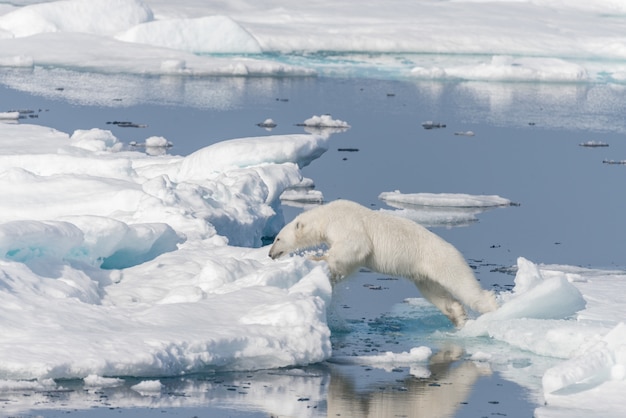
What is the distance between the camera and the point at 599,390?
5582mm

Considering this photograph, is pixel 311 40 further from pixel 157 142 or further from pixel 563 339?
pixel 563 339

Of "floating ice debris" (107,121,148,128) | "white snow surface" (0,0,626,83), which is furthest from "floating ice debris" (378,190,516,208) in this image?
"white snow surface" (0,0,626,83)

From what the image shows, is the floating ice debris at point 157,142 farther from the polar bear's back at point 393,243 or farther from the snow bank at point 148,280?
the polar bear's back at point 393,243

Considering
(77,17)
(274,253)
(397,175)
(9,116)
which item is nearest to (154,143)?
(9,116)

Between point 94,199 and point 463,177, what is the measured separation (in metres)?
6.08

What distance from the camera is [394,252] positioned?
7.05m

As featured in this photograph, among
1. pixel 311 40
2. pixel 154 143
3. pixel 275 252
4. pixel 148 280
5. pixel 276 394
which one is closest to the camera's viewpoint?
pixel 276 394

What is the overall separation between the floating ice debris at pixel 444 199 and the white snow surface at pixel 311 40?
9688 millimetres

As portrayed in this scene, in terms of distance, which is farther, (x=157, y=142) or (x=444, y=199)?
(x=157, y=142)

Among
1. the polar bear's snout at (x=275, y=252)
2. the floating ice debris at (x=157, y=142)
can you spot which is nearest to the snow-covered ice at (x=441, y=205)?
the floating ice debris at (x=157, y=142)

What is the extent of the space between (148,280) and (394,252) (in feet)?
4.88

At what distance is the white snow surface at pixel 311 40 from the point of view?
71.3 ft

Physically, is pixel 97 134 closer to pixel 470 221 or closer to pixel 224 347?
pixel 470 221

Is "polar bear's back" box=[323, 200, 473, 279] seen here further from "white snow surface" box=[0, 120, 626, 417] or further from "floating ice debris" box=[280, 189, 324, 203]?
"floating ice debris" box=[280, 189, 324, 203]
